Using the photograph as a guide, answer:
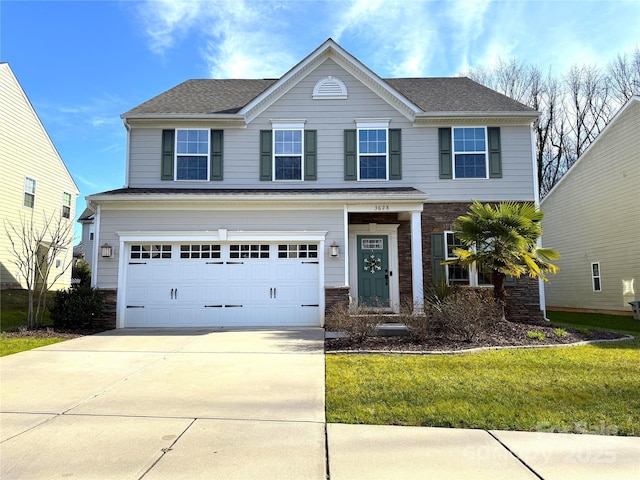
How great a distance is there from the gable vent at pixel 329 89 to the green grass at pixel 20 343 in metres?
9.39

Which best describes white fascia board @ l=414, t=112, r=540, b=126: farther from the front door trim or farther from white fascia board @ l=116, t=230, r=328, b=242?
white fascia board @ l=116, t=230, r=328, b=242

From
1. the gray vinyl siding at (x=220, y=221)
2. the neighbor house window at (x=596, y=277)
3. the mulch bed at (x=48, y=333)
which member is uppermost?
the gray vinyl siding at (x=220, y=221)

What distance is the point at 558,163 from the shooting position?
27.5 metres

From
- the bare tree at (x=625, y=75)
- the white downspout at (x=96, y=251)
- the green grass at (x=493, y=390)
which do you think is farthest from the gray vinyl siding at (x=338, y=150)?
the bare tree at (x=625, y=75)

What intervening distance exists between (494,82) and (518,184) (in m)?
18.9

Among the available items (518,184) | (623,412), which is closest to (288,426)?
(623,412)

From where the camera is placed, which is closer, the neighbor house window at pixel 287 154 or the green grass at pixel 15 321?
the green grass at pixel 15 321

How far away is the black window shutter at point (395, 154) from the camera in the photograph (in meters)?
13.0

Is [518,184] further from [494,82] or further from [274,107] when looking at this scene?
[494,82]

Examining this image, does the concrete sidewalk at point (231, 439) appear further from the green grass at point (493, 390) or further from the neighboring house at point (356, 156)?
the neighboring house at point (356, 156)

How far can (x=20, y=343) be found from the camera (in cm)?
891

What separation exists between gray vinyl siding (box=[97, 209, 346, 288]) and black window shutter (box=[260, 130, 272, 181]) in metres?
1.72

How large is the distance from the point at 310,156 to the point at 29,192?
13.1m

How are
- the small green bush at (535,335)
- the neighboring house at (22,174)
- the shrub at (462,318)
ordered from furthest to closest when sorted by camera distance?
the neighboring house at (22,174), the small green bush at (535,335), the shrub at (462,318)
